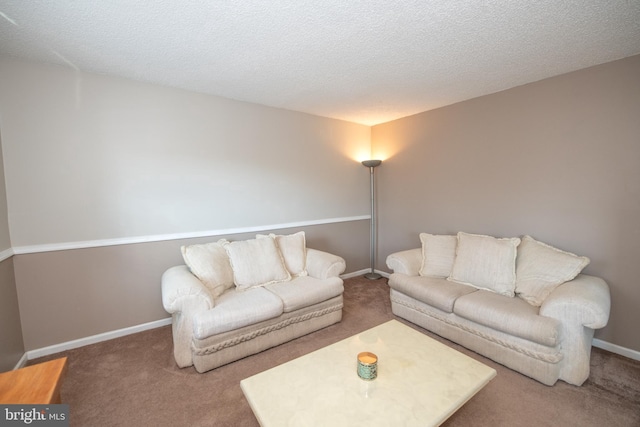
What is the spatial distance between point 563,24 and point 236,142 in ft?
9.61

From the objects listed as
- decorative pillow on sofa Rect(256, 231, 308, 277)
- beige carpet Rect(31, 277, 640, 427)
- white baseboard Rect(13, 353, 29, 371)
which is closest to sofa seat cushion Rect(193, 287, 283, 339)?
beige carpet Rect(31, 277, 640, 427)

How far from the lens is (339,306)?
2688 millimetres

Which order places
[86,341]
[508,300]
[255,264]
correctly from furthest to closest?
1. [255,264]
2. [86,341]
3. [508,300]

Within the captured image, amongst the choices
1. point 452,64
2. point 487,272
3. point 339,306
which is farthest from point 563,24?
point 339,306

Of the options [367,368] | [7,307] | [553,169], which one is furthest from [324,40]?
[7,307]

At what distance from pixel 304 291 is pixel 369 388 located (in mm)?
1194

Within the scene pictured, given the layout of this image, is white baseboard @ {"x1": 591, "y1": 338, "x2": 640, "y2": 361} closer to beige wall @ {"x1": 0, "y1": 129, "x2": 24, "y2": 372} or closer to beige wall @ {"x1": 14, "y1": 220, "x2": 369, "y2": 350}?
beige wall @ {"x1": 14, "y1": 220, "x2": 369, "y2": 350}

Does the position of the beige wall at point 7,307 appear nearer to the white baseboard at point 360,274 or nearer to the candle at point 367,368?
the candle at point 367,368

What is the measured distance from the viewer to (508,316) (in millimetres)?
1995

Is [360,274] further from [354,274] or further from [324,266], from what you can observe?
[324,266]

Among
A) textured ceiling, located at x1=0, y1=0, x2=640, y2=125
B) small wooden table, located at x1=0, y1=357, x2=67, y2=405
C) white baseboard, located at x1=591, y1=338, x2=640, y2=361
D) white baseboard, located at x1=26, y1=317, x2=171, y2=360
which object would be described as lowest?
white baseboard, located at x1=591, y1=338, x2=640, y2=361

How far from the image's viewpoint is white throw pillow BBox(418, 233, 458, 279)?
284 centimetres

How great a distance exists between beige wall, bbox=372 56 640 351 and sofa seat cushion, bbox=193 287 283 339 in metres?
2.41

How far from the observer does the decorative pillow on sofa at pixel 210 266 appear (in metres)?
2.38
